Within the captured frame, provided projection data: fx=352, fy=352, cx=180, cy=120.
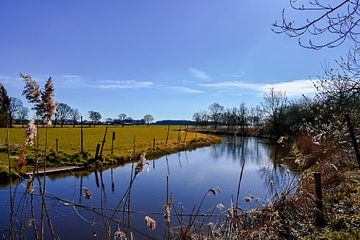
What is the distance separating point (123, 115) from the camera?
5733 inches

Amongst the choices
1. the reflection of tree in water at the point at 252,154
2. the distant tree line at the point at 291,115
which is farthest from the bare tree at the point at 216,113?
the reflection of tree in water at the point at 252,154

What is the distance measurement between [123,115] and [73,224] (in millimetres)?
136270

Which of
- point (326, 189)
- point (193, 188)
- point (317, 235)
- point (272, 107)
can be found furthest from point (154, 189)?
point (272, 107)

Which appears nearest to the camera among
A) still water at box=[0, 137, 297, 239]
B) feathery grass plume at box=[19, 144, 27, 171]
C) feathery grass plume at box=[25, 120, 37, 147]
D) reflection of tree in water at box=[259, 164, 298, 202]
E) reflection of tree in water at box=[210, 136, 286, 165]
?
feathery grass plume at box=[19, 144, 27, 171]

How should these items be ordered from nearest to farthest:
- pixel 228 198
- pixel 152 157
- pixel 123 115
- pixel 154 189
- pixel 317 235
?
pixel 317 235 < pixel 228 198 < pixel 154 189 < pixel 152 157 < pixel 123 115

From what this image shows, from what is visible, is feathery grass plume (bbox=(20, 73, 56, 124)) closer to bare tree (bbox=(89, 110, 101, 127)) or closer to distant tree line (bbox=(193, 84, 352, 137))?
distant tree line (bbox=(193, 84, 352, 137))

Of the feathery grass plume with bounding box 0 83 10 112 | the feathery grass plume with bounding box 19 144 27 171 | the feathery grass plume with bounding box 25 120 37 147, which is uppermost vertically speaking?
the feathery grass plume with bounding box 0 83 10 112

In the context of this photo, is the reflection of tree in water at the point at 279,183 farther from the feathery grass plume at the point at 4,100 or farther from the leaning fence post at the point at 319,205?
the feathery grass plume at the point at 4,100

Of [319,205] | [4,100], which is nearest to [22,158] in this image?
[4,100]

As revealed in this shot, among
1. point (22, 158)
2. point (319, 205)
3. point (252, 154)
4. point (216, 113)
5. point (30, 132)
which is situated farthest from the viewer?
point (216, 113)

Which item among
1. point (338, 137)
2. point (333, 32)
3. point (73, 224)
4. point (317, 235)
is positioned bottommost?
point (73, 224)

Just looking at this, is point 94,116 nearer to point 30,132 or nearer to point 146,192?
point 146,192

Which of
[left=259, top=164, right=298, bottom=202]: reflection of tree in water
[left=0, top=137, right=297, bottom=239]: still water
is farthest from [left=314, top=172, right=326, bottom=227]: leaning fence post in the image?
[left=0, top=137, right=297, bottom=239]: still water

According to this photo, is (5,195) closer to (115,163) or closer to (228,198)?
(228,198)
